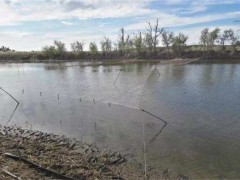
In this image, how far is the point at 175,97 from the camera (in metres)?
→ 24.9

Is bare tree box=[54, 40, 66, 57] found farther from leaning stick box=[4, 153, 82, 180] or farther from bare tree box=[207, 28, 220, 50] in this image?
leaning stick box=[4, 153, 82, 180]

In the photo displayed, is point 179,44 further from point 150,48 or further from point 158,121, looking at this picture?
point 158,121

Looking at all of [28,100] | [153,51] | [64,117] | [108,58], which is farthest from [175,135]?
[108,58]

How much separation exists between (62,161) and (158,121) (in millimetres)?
7766

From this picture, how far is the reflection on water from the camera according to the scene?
12.6 meters

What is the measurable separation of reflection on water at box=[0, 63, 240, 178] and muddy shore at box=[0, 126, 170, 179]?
39.9 inches

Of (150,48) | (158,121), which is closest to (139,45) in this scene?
(150,48)

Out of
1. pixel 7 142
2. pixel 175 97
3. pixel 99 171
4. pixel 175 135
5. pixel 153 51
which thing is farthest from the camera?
pixel 153 51

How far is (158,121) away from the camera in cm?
1778

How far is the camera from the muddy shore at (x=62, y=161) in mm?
10227

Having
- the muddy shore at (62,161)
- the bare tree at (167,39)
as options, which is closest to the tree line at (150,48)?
the bare tree at (167,39)

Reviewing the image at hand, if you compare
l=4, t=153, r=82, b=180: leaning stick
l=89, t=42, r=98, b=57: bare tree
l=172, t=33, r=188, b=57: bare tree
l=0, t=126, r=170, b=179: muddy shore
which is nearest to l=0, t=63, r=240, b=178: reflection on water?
l=0, t=126, r=170, b=179: muddy shore

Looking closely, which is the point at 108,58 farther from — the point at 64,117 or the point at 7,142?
the point at 7,142

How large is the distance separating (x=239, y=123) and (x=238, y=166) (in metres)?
5.72
